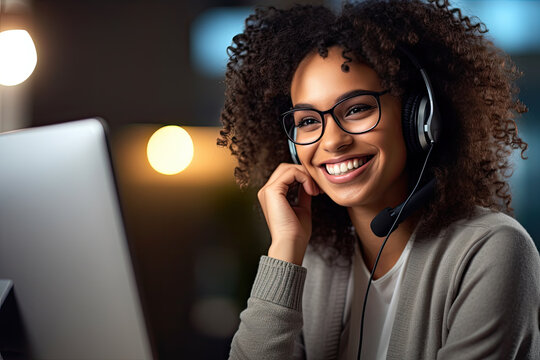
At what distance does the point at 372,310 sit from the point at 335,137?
441mm

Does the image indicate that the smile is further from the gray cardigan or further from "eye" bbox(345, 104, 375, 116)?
the gray cardigan

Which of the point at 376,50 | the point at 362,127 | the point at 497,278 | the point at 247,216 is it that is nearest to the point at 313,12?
the point at 376,50

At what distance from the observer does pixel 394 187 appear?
1125mm

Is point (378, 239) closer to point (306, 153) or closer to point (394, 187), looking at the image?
point (394, 187)

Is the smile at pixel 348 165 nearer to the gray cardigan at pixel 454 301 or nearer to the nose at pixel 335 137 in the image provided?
the nose at pixel 335 137

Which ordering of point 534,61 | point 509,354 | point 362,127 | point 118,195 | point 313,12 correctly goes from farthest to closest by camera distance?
point 534,61
point 313,12
point 362,127
point 509,354
point 118,195

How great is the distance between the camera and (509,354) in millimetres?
844

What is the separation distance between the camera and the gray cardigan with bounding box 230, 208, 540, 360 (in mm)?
858

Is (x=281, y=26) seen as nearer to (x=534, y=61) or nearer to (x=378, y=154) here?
(x=378, y=154)

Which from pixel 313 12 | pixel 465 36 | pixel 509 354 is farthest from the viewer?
pixel 313 12

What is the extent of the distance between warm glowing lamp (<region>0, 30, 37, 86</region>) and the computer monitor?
110cm

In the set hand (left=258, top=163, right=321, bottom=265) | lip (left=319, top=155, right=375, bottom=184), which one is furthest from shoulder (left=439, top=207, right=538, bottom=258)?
hand (left=258, top=163, right=321, bottom=265)

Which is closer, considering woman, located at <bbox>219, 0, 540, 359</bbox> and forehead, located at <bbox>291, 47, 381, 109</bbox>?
woman, located at <bbox>219, 0, 540, 359</bbox>

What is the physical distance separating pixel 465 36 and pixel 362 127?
0.37 metres
